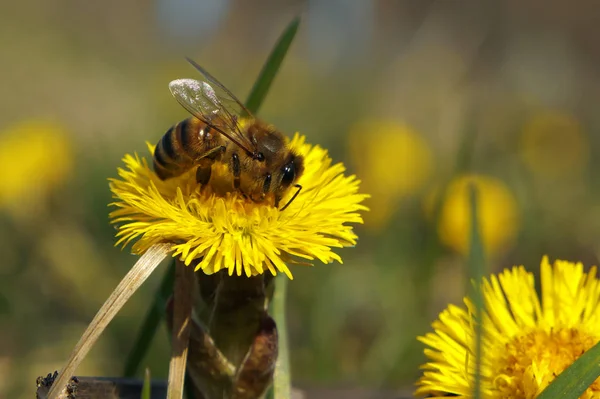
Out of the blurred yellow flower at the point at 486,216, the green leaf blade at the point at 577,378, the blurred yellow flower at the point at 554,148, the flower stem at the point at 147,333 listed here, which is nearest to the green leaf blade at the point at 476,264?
Answer: the green leaf blade at the point at 577,378

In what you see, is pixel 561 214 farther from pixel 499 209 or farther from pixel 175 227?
pixel 175 227

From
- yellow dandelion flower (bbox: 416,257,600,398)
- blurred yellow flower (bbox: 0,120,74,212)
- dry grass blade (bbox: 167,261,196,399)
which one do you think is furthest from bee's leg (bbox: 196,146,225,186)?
blurred yellow flower (bbox: 0,120,74,212)

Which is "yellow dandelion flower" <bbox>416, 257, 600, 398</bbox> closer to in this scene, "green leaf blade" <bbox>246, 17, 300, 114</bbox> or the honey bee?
the honey bee

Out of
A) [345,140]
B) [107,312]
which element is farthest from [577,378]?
[345,140]

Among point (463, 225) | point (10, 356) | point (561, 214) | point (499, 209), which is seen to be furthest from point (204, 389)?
point (561, 214)

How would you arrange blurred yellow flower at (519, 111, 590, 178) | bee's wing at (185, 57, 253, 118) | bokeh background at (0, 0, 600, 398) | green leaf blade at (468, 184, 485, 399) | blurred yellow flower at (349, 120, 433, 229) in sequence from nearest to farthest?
green leaf blade at (468, 184, 485, 399)
bee's wing at (185, 57, 253, 118)
bokeh background at (0, 0, 600, 398)
blurred yellow flower at (349, 120, 433, 229)
blurred yellow flower at (519, 111, 590, 178)

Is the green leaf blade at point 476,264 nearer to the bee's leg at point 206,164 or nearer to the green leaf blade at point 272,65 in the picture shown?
the bee's leg at point 206,164

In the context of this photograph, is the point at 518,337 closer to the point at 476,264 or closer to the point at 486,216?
the point at 476,264
